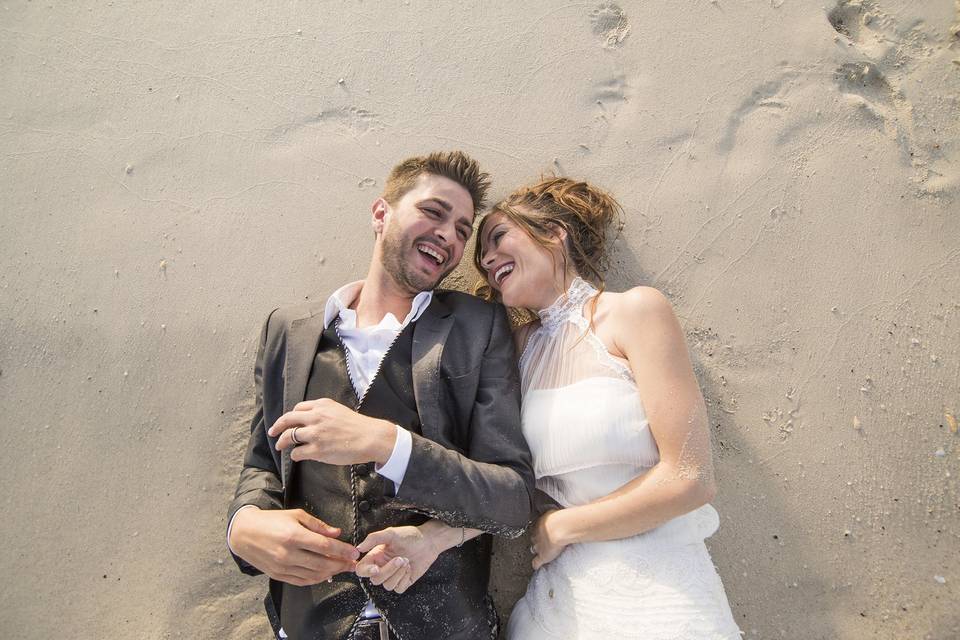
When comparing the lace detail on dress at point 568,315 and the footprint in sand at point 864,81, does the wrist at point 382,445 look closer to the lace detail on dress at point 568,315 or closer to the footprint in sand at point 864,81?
the lace detail on dress at point 568,315

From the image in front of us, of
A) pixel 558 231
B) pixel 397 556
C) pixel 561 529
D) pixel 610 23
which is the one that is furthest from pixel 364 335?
pixel 610 23

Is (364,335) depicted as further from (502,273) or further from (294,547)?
(294,547)

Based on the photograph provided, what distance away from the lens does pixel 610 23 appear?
128 inches

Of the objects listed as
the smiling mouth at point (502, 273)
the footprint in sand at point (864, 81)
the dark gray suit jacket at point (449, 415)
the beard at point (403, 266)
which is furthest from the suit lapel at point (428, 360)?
the footprint in sand at point (864, 81)

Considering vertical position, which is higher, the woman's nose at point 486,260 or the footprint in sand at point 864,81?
the footprint in sand at point 864,81

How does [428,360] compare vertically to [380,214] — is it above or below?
below

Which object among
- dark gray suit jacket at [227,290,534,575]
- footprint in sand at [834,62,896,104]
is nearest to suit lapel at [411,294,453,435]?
dark gray suit jacket at [227,290,534,575]

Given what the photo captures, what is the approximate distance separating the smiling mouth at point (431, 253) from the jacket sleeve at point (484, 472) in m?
0.47

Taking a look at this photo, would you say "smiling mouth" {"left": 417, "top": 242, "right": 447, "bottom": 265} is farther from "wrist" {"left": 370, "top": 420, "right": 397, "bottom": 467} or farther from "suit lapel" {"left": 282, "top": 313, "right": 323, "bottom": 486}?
"wrist" {"left": 370, "top": 420, "right": 397, "bottom": 467}

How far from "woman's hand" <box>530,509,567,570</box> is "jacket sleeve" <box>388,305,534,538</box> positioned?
226mm

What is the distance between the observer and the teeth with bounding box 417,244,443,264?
8.54 ft

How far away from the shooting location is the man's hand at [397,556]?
205cm

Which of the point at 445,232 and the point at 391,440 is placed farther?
the point at 445,232

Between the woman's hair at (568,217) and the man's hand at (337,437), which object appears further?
the woman's hair at (568,217)
